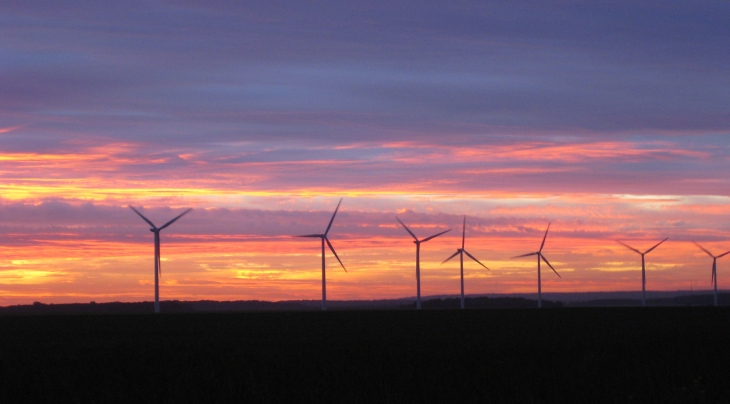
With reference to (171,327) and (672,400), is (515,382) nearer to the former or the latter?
(672,400)

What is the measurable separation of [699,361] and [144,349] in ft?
95.3

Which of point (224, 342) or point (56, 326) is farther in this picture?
point (56, 326)

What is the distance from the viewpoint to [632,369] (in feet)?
129

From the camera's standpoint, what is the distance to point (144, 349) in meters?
52.3

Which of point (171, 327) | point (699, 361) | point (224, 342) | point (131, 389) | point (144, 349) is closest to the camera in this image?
point (131, 389)

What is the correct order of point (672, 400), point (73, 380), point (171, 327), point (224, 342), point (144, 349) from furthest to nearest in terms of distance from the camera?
point (171, 327) → point (224, 342) → point (144, 349) → point (73, 380) → point (672, 400)

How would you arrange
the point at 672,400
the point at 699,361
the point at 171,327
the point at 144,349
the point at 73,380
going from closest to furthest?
the point at 672,400 < the point at 73,380 < the point at 699,361 < the point at 144,349 < the point at 171,327

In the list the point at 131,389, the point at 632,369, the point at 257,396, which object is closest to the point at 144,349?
the point at 131,389

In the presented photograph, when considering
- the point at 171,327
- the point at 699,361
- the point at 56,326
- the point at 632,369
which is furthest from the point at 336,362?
the point at 56,326

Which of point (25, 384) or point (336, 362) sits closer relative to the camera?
point (25, 384)

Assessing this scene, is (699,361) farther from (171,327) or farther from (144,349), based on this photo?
(171,327)

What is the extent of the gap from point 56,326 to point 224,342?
3597 centimetres

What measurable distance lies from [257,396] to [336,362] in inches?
435

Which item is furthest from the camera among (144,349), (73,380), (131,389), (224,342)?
(224,342)
